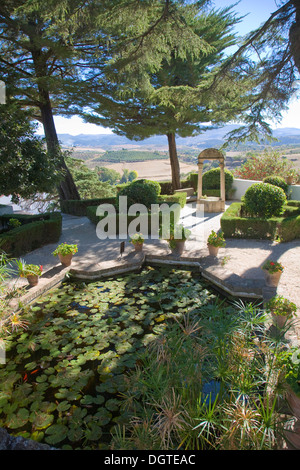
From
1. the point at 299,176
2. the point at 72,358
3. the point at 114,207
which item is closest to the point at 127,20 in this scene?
the point at 114,207

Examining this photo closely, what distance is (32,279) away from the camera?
514cm

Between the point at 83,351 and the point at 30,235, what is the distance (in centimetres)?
468

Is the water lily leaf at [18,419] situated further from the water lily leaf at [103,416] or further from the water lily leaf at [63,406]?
the water lily leaf at [103,416]

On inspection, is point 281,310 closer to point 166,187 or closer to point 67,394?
point 67,394

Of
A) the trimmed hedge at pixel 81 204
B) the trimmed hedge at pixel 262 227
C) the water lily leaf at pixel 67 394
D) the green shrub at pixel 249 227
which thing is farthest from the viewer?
the trimmed hedge at pixel 81 204

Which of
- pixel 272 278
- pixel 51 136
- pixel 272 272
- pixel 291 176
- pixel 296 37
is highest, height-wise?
pixel 296 37

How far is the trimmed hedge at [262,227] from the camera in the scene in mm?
7281

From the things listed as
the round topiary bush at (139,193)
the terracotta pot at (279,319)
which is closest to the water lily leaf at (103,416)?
the terracotta pot at (279,319)

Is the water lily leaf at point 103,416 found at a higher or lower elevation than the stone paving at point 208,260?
lower

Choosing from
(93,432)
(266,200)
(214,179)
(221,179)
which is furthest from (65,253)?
(214,179)

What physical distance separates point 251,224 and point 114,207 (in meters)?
4.56

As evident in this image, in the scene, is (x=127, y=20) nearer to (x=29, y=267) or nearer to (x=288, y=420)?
(x=29, y=267)

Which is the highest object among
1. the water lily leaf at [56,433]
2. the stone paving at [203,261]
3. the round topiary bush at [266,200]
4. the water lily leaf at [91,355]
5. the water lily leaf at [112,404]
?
the round topiary bush at [266,200]

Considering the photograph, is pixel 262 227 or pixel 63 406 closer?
pixel 63 406
